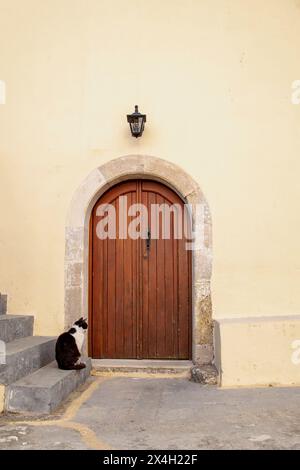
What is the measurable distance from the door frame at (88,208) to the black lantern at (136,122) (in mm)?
285

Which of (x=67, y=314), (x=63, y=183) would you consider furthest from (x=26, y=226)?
(x=67, y=314)

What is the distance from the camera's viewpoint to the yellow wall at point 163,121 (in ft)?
17.4

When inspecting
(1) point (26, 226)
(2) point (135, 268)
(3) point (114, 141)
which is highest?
(3) point (114, 141)

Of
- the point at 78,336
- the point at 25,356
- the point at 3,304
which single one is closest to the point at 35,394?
the point at 25,356

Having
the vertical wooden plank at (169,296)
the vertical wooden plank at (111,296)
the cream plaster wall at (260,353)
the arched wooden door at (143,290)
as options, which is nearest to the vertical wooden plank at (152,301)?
the arched wooden door at (143,290)

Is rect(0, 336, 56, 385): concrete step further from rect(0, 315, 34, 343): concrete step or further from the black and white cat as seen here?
the black and white cat

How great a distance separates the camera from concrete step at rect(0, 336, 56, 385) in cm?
390

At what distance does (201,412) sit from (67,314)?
2111mm

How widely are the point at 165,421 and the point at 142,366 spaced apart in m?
1.80

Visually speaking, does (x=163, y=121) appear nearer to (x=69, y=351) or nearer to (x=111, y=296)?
(x=111, y=296)

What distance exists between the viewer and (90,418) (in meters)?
3.61

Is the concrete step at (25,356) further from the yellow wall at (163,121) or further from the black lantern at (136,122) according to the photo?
the black lantern at (136,122)

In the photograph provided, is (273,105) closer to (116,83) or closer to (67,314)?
(116,83)
